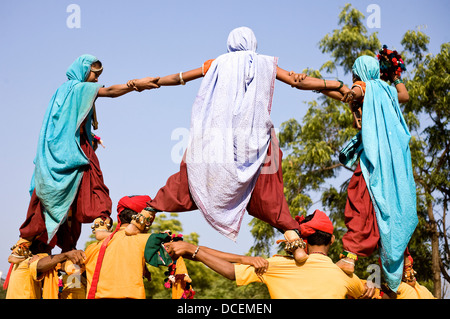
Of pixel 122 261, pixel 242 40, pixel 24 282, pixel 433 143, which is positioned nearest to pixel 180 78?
pixel 242 40

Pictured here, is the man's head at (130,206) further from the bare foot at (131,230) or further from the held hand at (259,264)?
the held hand at (259,264)

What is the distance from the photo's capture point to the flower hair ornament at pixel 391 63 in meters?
5.58

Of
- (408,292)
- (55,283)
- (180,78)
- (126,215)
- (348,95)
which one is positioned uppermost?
(180,78)

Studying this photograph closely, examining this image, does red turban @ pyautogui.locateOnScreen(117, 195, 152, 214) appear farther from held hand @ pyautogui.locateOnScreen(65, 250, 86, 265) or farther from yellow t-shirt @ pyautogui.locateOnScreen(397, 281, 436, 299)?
yellow t-shirt @ pyautogui.locateOnScreen(397, 281, 436, 299)

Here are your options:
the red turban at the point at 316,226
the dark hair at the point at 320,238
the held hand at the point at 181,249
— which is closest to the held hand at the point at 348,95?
the red turban at the point at 316,226

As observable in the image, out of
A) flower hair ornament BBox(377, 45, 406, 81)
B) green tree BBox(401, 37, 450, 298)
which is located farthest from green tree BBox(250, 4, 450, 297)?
flower hair ornament BBox(377, 45, 406, 81)

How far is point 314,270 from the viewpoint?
4.47 metres

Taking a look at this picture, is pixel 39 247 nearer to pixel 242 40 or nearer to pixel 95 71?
pixel 95 71

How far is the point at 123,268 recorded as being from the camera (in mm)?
4688

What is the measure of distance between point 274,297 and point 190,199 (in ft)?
3.60

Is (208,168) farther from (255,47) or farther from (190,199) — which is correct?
(255,47)

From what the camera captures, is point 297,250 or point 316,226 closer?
point 297,250

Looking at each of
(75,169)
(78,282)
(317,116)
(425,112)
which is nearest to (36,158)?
(75,169)

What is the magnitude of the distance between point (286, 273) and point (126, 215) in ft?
5.05
